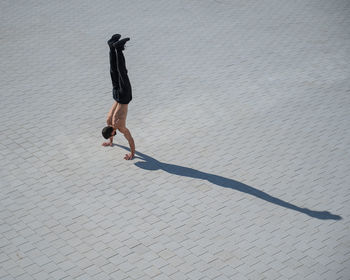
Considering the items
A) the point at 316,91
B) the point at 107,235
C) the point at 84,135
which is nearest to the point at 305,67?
the point at 316,91

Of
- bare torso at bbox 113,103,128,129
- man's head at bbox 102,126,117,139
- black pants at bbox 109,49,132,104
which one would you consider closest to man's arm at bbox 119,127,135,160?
bare torso at bbox 113,103,128,129

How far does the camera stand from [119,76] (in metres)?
8.55

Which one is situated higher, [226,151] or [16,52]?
[16,52]

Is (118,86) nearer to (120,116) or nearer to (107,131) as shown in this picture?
(120,116)

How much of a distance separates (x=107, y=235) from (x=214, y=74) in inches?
235

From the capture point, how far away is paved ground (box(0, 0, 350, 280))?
7168 millimetres

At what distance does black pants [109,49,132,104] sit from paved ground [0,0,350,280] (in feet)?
4.04

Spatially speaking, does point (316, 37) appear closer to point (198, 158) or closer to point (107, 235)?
point (198, 158)

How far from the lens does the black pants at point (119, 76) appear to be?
27.7ft

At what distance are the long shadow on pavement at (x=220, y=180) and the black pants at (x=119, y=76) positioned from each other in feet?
4.06

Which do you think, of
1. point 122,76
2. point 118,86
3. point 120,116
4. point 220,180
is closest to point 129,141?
point 120,116

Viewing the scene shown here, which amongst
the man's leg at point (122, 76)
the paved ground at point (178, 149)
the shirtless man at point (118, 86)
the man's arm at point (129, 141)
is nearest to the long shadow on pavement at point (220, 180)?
the paved ground at point (178, 149)

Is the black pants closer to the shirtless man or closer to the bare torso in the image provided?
the shirtless man

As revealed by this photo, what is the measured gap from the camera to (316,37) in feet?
46.2
